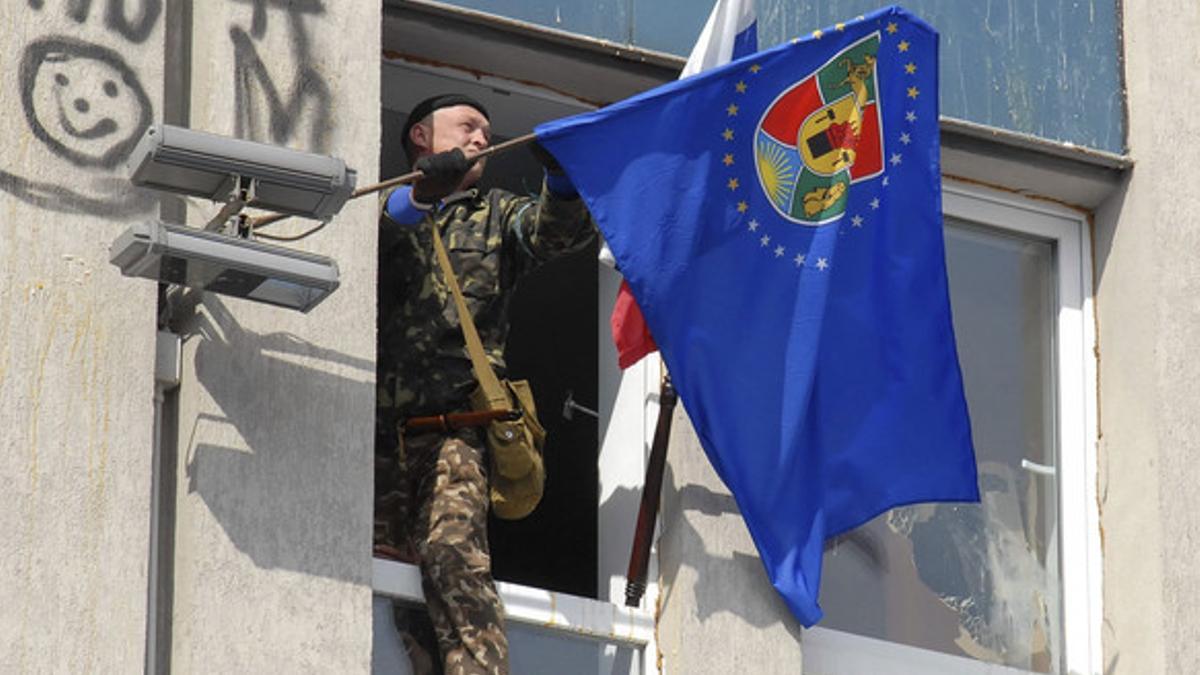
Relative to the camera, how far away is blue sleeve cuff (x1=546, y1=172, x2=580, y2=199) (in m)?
12.8

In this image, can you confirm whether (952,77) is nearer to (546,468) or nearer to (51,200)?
(546,468)

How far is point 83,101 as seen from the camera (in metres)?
12.1

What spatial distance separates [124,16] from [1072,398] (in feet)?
12.4

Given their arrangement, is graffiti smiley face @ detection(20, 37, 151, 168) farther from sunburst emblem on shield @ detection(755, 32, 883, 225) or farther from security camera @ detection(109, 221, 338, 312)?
sunburst emblem on shield @ detection(755, 32, 883, 225)

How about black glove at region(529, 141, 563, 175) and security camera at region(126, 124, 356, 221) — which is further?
black glove at region(529, 141, 563, 175)

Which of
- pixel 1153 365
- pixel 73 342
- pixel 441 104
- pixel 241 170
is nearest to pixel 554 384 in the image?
pixel 441 104

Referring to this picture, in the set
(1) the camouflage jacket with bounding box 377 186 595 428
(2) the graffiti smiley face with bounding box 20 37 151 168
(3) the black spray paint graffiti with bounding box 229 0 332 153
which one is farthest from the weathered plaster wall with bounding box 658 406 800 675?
(2) the graffiti smiley face with bounding box 20 37 151 168

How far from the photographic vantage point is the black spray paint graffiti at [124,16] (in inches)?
482

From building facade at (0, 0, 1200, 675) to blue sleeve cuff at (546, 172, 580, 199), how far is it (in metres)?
0.60

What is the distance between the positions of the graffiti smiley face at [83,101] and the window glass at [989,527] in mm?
2912

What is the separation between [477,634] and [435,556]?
300 mm

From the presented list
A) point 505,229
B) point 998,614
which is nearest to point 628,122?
point 505,229

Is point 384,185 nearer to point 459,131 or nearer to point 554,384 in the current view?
point 459,131

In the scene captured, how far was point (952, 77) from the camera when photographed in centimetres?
1408
